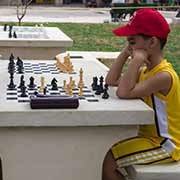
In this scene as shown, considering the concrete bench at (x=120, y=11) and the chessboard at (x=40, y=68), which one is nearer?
the chessboard at (x=40, y=68)

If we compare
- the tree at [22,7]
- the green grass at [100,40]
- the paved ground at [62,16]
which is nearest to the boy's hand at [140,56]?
the green grass at [100,40]

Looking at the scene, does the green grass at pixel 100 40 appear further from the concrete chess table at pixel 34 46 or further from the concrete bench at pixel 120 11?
the concrete bench at pixel 120 11

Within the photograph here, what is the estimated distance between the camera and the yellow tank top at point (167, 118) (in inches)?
133

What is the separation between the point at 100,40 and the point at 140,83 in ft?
32.9

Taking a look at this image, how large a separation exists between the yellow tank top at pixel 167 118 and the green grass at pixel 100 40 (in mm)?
6000

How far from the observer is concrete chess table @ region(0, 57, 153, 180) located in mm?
3139

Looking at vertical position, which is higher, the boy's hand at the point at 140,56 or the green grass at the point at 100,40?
the boy's hand at the point at 140,56

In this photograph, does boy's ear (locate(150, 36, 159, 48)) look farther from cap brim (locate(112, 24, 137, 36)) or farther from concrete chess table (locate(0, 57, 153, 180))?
concrete chess table (locate(0, 57, 153, 180))

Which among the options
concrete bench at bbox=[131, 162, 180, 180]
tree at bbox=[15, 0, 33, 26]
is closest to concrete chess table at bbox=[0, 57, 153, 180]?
concrete bench at bbox=[131, 162, 180, 180]

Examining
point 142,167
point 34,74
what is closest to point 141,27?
point 142,167

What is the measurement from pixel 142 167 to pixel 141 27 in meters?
0.76

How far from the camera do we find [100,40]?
13367mm

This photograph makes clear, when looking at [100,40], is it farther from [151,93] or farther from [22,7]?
[151,93]

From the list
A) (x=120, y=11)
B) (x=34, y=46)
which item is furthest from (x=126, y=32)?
(x=120, y=11)
